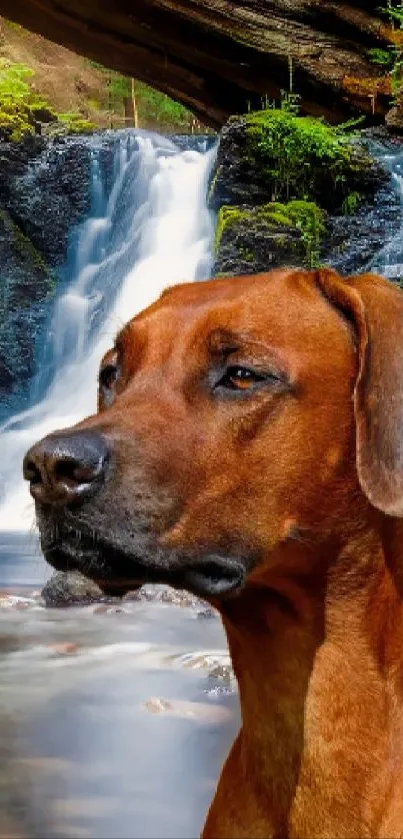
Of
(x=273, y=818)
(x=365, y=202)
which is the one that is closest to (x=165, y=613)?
(x=273, y=818)

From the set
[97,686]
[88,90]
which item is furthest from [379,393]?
[88,90]

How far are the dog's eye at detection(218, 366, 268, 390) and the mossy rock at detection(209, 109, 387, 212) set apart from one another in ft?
21.6

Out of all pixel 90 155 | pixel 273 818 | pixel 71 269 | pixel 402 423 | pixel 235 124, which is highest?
pixel 402 423

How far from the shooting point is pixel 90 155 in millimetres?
9727

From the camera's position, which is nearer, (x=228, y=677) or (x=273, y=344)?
(x=273, y=344)

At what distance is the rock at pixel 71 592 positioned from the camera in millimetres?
5180

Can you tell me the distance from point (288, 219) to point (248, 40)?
2.95 m

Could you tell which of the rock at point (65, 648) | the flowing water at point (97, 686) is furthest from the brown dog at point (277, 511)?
the rock at point (65, 648)

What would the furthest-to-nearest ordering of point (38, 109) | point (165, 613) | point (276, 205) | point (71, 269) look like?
point (38, 109) < point (71, 269) < point (276, 205) < point (165, 613)

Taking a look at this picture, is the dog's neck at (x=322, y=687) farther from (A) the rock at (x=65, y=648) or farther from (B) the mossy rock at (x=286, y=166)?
(B) the mossy rock at (x=286, y=166)

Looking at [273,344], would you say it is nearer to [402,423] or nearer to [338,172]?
[402,423]

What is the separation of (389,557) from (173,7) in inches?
354

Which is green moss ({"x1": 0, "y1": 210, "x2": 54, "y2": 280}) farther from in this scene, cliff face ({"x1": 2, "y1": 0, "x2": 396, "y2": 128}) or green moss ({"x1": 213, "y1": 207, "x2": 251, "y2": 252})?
cliff face ({"x1": 2, "y1": 0, "x2": 396, "y2": 128})

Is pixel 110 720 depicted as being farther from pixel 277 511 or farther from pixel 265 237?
pixel 265 237
